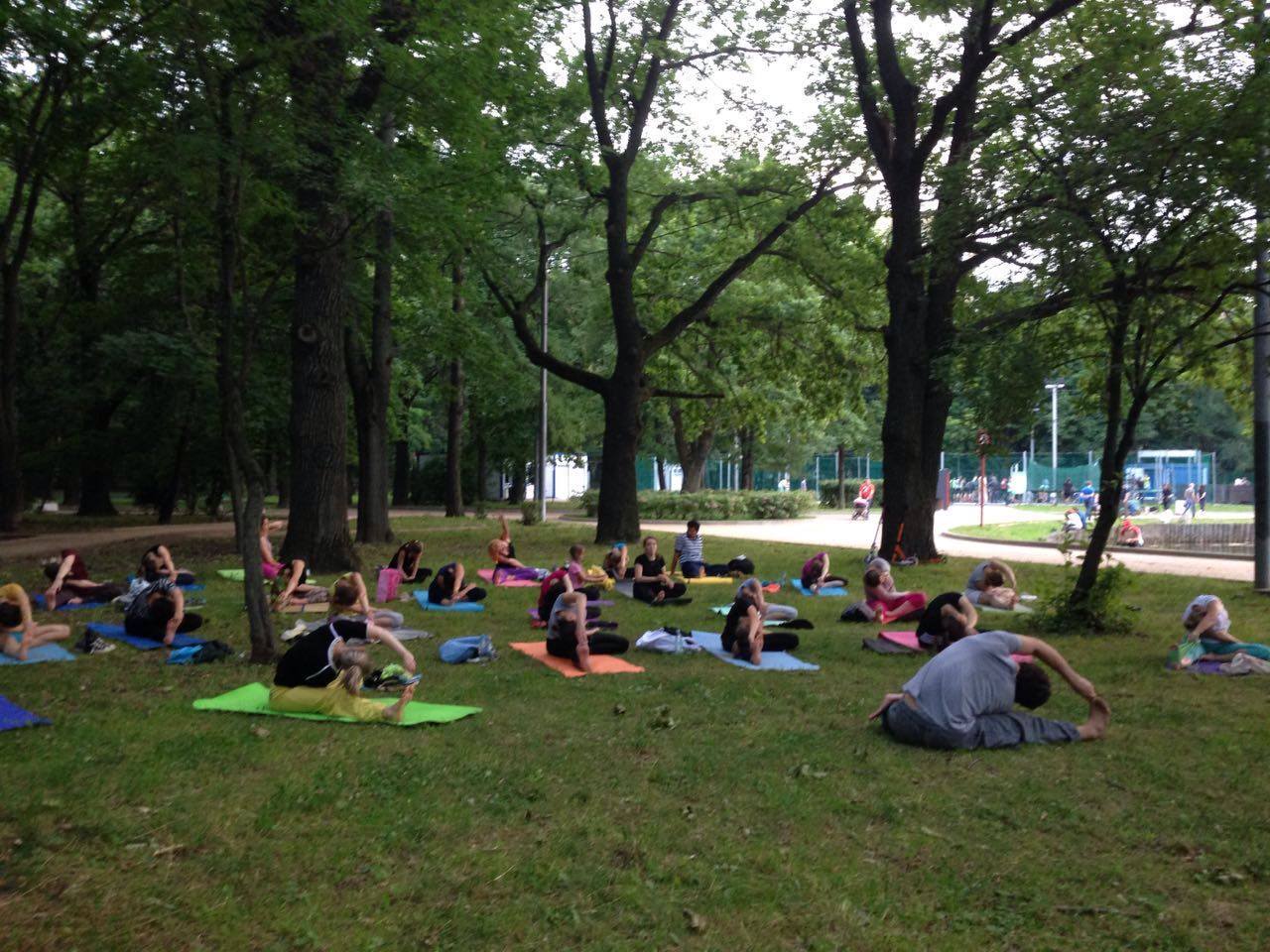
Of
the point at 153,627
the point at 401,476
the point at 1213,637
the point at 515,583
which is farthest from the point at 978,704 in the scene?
the point at 401,476

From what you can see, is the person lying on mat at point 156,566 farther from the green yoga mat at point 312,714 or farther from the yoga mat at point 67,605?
the green yoga mat at point 312,714

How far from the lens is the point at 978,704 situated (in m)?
7.18

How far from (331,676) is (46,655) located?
3.87 m

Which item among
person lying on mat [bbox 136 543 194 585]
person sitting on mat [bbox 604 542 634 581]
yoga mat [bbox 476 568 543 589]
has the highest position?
person lying on mat [bbox 136 543 194 585]

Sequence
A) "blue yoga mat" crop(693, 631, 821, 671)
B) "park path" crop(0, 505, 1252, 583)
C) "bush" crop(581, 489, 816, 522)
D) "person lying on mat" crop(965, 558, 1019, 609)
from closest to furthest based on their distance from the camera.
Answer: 1. "blue yoga mat" crop(693, 631, 821, 671)
2. "person lying on mat" crop(965, 558, 1019, 609)
3. "park path" crop(0, 505, 1252, 583)
4. "bush" crop(581, 489, 816, 522)

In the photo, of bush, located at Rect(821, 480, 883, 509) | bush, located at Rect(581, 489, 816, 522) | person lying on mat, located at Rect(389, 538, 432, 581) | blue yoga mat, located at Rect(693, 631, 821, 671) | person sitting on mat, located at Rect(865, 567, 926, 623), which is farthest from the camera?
bush, located at Rect(821, 480, 883, 509)

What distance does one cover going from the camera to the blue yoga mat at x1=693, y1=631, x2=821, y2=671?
10055mm

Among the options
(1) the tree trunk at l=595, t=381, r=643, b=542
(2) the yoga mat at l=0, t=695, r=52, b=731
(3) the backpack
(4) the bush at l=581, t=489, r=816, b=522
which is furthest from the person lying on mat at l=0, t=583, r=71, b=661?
(4) the bush at l=581, t=489, r=816, b=522

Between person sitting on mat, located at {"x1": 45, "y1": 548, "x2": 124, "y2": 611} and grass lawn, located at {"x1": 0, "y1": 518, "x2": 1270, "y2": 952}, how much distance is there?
486cm

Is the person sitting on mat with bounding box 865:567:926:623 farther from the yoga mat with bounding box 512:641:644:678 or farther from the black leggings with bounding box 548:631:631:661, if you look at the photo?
the yoga mat with bounding box 512:641:644:678

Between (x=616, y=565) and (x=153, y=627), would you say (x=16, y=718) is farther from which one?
(x=616, y=565)

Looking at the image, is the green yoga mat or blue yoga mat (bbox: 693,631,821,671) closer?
the green yoga mat

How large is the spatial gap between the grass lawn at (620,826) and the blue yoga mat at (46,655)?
1020mm

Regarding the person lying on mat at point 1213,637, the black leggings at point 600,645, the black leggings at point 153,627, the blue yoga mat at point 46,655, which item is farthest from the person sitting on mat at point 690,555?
the blue yoga mat at point 46,655
